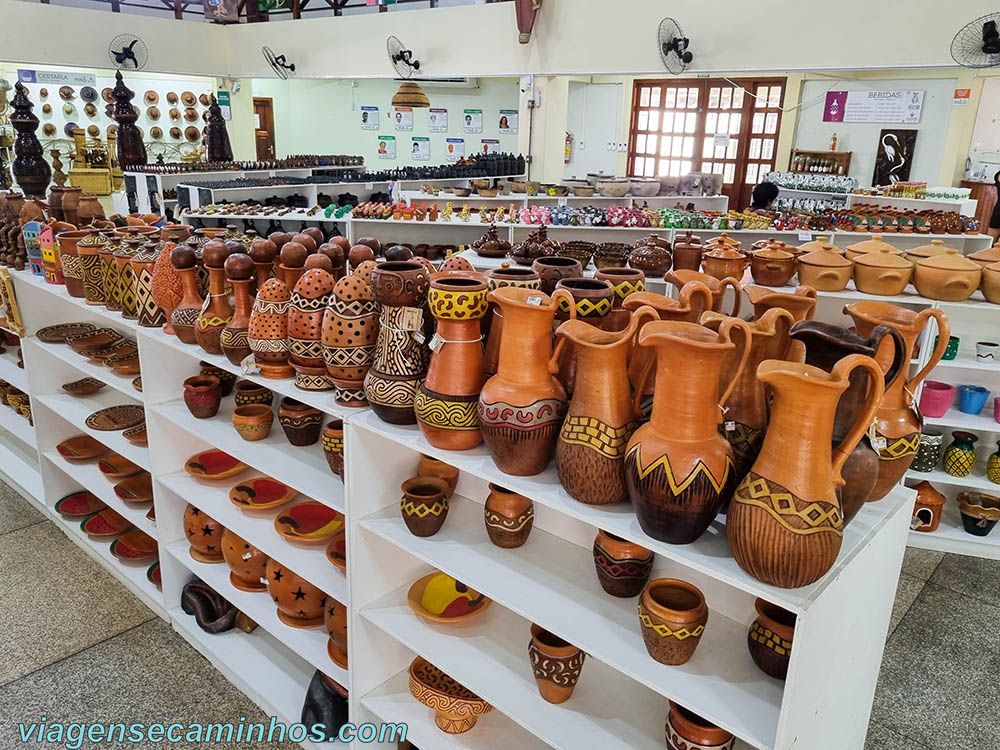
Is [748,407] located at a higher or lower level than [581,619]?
higher

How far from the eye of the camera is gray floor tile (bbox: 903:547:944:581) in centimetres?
300

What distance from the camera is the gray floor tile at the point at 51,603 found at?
7.88 ft

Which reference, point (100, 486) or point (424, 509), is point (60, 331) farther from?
point (424, 509)

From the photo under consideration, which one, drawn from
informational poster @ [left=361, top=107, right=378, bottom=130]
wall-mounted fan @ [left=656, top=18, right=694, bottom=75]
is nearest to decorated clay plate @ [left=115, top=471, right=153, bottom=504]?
wall-mounted fan @ [left=656, top=18, right=694, bottom=75]

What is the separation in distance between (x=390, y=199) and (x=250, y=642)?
5.87 meters

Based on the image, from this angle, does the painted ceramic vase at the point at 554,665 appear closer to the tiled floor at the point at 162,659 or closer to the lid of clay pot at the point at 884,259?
the tiled floor at the point at 162,659

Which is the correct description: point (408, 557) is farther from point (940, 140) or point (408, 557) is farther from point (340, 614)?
point (940, 140)

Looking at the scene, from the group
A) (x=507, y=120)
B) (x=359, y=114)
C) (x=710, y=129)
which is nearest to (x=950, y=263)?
(x=710, y=129)

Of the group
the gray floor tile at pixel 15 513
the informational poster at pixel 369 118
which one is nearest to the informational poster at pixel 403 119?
the informational poster at pixel 369 118

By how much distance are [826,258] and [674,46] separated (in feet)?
13.5

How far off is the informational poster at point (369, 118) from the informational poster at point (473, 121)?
1.52 meters

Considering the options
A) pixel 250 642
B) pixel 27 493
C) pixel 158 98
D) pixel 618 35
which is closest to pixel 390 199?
pixel 618 35

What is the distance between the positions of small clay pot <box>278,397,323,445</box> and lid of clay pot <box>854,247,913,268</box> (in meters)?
2.34

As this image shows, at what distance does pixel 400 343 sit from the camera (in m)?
1.48
